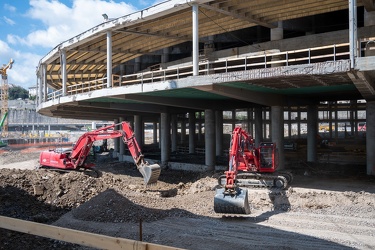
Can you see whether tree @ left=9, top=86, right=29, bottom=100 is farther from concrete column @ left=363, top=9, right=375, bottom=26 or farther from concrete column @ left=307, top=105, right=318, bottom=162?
concrete column @ left=363, top=9, right=375, bottom=26

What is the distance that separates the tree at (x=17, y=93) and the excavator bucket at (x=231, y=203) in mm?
187243

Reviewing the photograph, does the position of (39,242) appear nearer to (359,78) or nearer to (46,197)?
(46,197)

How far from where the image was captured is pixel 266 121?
4709 cm

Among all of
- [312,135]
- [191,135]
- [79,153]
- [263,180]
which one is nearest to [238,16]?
[263,180]

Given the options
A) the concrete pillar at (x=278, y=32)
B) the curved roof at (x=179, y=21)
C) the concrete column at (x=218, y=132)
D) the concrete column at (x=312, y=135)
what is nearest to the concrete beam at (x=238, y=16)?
the curved roof at (x=179, y=21)

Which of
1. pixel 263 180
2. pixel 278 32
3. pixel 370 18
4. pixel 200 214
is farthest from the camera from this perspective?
pixel 278 32

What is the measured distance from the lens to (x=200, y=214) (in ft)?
47.7

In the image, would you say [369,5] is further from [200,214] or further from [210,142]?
[210,142]

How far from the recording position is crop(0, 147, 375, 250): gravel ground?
11.0m

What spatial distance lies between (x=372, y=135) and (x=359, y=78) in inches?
319

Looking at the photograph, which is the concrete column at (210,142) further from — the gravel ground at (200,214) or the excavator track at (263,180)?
the excavator track at (263,180)

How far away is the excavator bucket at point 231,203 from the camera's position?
13.2 metres

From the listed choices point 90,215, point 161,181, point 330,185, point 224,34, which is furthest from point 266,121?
point 90,215

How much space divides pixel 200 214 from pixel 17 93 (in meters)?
188
